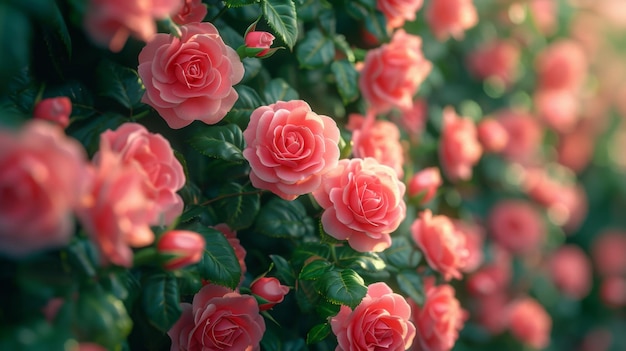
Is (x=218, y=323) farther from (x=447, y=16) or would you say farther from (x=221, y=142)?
(x=447, y=16)

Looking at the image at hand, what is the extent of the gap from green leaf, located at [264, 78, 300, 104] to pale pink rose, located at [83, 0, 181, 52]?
379 millimetres

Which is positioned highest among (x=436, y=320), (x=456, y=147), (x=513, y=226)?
(x=456, y=147)

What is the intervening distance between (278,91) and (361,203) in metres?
0.32

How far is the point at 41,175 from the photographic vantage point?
63 centimetres

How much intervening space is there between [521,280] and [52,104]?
5.63 ft

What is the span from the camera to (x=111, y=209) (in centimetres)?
68

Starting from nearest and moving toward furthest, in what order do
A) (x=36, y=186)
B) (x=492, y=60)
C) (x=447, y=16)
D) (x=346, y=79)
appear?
(x=36, y=186)
(x=346, y=79)
(x=447, y=16)
(x=492, y=60)

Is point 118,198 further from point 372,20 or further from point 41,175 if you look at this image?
point 372,20

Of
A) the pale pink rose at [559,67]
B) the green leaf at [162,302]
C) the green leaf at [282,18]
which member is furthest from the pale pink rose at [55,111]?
the pale pink rose at [559,67]

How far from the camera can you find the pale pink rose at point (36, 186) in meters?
0.63

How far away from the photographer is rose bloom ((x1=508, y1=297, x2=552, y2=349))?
1907 mm

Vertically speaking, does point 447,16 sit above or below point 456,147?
above

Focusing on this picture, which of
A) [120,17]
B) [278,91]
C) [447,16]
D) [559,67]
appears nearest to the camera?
[120,17]

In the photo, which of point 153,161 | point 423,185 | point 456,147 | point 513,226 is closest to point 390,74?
point 423,185
